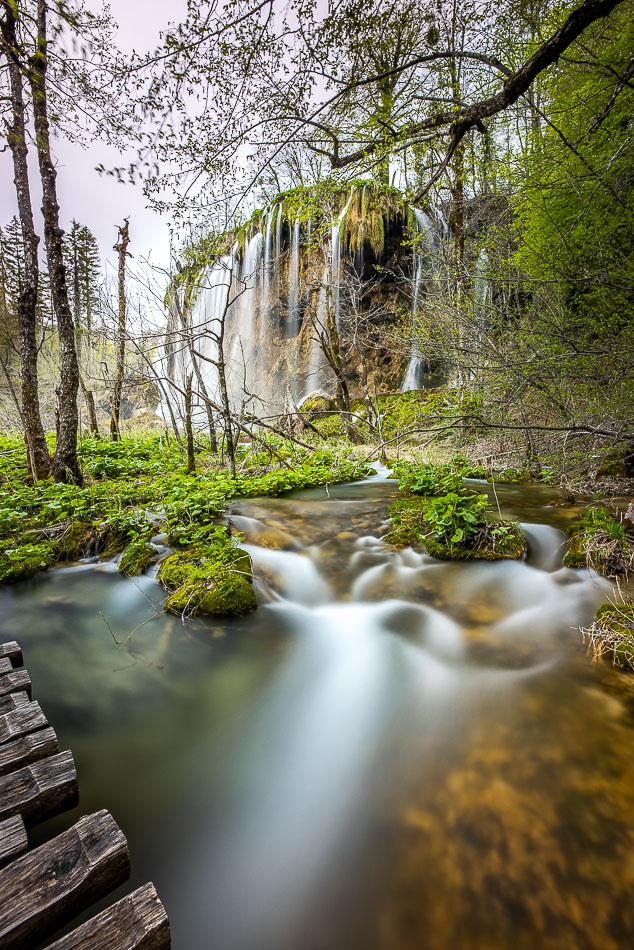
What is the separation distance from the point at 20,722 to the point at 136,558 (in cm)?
255

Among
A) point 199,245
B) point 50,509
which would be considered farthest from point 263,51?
point 50,509

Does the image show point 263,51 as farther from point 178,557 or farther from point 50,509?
point 50,509

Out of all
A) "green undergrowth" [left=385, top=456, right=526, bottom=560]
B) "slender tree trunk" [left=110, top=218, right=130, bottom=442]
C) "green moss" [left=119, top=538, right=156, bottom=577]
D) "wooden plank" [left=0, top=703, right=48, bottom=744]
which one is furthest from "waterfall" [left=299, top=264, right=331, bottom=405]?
"wooden plank" [left=0, top=703, right=48, bottom=744]

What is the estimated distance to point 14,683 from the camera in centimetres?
228

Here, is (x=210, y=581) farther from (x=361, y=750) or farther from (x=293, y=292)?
(x=293, y=292)

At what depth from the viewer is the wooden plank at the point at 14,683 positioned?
7.35 feet

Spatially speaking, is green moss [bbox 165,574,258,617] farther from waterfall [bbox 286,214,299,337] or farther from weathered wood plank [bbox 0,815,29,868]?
waterfall [bbox 286,214,299,337]

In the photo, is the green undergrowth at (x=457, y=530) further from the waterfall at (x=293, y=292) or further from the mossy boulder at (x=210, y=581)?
the waterfall at (x=293, y=292)

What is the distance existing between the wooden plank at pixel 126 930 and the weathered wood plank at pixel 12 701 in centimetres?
124

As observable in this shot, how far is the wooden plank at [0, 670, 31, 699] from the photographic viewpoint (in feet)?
7.35

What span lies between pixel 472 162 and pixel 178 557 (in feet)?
21.6

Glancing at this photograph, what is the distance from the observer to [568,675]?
2.70m

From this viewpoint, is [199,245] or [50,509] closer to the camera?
[50,509]

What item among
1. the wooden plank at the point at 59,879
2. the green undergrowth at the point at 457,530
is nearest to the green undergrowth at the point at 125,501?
the green undergrowth at the point at 457,530
